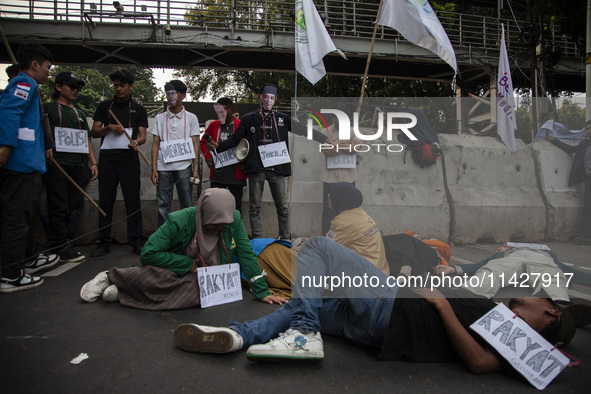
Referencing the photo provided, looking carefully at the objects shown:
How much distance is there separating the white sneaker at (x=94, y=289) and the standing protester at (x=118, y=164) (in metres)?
1.48

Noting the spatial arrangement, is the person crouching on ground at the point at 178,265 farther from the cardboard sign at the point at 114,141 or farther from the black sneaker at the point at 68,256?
the cardboard sign at the point at 114,141

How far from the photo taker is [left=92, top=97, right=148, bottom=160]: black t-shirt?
4828 millimetres

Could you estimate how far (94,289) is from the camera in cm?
326

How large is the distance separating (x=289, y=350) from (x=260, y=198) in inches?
119

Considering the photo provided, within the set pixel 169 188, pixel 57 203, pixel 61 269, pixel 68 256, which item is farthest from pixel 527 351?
pixel 57 203

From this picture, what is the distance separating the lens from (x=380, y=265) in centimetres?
306

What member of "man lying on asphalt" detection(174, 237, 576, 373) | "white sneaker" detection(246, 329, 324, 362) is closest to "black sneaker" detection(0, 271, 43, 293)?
"man lying on asphalt" detection(174, 237, 576, 373)

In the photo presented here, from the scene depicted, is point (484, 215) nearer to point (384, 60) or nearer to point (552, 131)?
point (552, 131)

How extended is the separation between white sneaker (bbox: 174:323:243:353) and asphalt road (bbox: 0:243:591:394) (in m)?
0.06

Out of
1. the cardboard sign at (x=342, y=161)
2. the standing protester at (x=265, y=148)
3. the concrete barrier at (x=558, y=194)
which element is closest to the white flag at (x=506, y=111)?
the concrete barrier at (x=558, y=194)

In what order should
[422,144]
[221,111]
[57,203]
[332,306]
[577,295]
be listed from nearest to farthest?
[332,306]
[422,144]
[577,295]
[57,203]
[221,111]

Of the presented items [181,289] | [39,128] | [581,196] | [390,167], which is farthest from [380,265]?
[39,128]

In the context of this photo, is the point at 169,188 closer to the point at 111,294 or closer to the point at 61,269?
the point at 61,269

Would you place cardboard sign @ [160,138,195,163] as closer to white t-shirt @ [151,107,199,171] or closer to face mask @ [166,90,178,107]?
white t-shirt @ [151,107,199,171]
